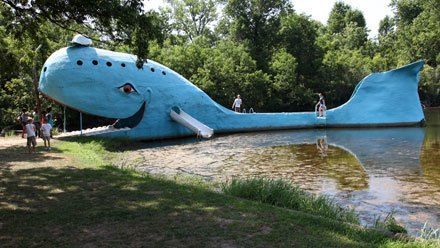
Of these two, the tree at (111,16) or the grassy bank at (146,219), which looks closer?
the grassy bank at (146,219)

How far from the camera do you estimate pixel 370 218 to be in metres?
7.43

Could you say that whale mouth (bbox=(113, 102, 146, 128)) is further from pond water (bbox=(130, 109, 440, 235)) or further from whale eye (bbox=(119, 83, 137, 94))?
pond water (bbox=(130, 109, 440, 235))

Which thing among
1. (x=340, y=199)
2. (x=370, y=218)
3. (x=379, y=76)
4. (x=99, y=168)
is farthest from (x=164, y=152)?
(x=379, y=76)

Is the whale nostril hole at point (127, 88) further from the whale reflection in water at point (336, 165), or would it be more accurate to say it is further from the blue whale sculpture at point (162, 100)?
the whale reflection in water at point (336, 165)

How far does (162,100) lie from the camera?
68.9 feet

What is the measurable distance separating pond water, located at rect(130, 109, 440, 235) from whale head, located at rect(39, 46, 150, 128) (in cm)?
241

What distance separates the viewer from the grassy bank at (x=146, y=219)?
4938 millimetres

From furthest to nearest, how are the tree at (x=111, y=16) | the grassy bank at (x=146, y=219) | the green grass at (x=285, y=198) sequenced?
1. the tree at (x=111, y=16)
2. the green grass at (x=285, y=198)
3. the grassy bank at (x=146, y=219)

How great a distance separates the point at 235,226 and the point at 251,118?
19790mm

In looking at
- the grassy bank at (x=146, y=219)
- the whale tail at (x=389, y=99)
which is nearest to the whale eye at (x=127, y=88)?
the grassy bank at (x=146, y=219)

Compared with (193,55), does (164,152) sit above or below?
below

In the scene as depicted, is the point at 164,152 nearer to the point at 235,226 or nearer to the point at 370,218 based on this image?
the point at 370,218

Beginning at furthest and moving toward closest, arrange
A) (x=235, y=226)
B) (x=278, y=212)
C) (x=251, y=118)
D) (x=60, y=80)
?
(x=251, y=118)
(x=60, y=80)
(x=278, y=212)
(x=235, y=226)

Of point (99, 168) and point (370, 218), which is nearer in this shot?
point (370, 218)
